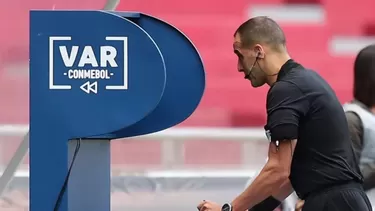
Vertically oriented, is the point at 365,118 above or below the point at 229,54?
below

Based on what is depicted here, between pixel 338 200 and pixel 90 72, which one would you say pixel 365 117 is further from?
pixel 90 72

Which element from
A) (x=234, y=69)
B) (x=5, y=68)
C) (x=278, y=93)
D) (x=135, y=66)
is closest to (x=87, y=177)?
(x=135, y=66)

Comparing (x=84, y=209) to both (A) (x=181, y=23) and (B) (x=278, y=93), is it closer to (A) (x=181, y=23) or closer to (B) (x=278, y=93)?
(B) (x=278, y=93)

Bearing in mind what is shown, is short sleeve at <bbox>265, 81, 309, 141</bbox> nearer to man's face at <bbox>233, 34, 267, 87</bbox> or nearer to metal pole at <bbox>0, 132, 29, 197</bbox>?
man's face at <bbox>233, 34, 267, 87</bbox>

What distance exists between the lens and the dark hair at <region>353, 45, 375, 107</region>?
2900mm

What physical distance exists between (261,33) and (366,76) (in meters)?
0.58

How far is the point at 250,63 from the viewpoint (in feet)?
8.25

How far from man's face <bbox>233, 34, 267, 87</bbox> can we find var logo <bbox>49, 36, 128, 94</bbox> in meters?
0.48

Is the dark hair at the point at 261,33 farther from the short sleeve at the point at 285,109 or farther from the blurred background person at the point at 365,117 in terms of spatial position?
the blurred background person at the point at 365,117

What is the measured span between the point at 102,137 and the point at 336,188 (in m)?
0.74

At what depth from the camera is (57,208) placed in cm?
221

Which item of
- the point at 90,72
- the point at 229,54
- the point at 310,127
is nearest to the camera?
the point at 90,72

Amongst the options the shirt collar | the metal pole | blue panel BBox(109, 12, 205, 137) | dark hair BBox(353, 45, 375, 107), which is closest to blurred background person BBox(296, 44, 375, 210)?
dark hair BBox(353, 45, 375, 107)

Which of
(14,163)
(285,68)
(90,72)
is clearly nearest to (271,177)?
(285,68)
